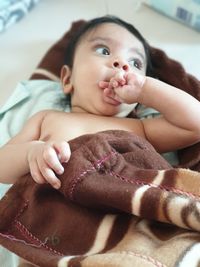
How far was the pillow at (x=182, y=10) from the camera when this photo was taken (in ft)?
4.42

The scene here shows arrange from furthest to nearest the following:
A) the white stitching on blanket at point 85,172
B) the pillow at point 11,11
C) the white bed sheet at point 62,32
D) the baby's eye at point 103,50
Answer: the pillow at point 11,11
the white bed sheet at point 62,32
the baby's eye at point 103,50
the white stitching on blanket at point 85,172

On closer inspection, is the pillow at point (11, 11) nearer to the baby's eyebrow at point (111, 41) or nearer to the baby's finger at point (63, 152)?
the baby's eyebrow at point (111, 41)

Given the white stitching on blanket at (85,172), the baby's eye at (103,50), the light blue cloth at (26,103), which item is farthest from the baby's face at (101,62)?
the white stitching on blanket at (85,172)

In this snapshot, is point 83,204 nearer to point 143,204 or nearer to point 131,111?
point 143,204

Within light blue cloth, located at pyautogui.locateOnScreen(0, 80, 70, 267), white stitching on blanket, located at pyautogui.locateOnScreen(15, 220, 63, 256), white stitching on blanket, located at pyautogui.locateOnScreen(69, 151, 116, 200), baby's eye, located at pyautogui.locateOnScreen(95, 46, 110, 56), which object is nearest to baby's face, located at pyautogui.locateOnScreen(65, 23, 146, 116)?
baby's eye, located at pyautogui.locateOnScreen(95, 46, 110, 56)

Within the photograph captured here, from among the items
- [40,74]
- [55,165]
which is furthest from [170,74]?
[55,165]

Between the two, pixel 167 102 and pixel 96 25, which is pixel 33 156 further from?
pixel 96 25

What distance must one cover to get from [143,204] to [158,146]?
0.31 metres

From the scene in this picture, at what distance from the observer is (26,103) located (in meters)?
1.24

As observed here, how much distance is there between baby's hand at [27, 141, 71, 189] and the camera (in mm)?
791

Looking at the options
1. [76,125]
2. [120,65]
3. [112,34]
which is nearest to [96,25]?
[112,34]

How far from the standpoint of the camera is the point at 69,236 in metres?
0.77

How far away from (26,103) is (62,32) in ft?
1.04

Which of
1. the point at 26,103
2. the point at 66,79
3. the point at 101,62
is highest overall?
the point at 101,62
